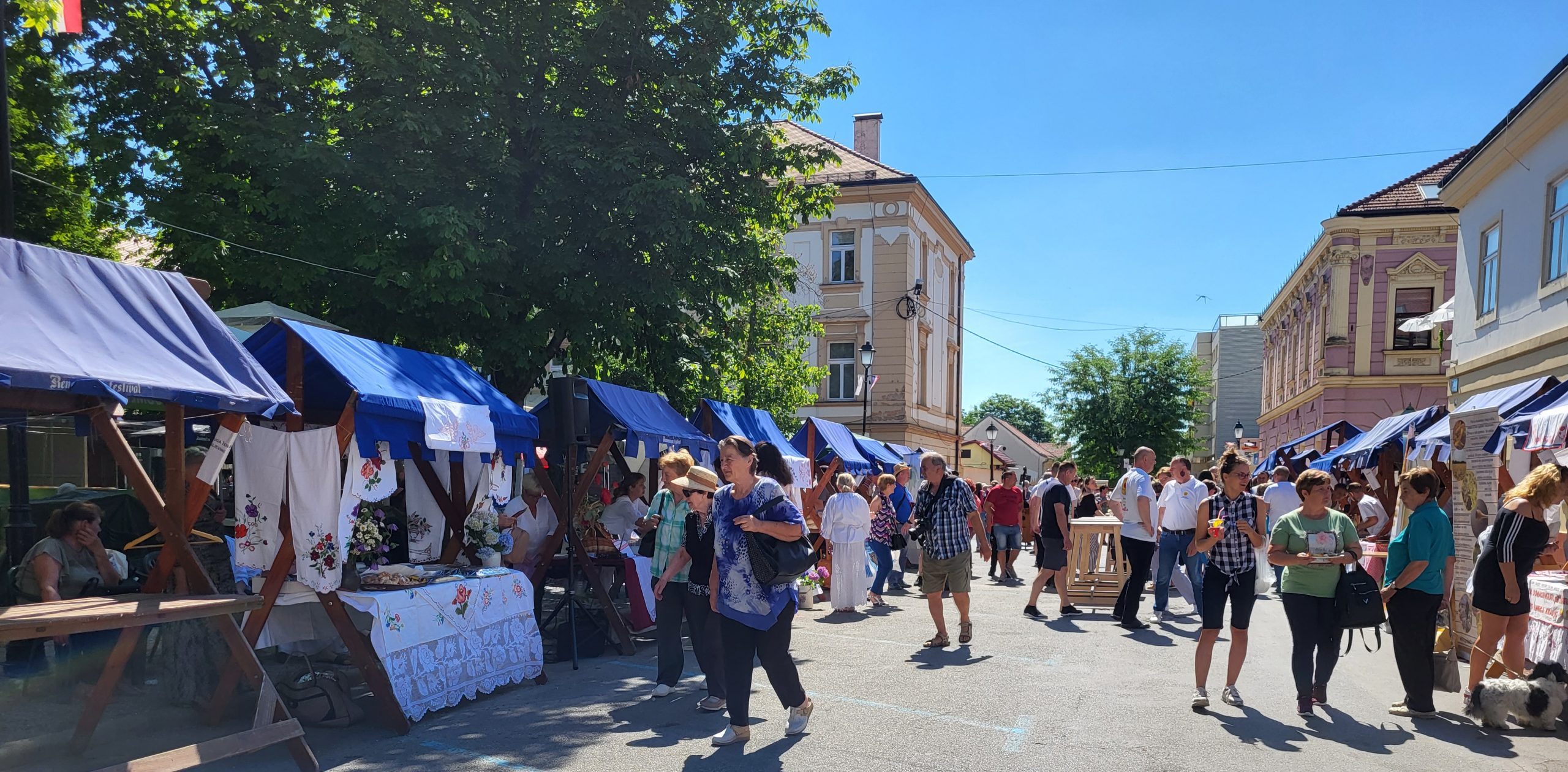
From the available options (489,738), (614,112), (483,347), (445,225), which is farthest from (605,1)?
(489,738)

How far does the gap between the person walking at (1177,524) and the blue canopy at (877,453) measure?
8021 millimetres

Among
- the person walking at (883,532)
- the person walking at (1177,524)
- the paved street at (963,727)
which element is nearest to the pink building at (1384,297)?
the person walking at (883,532)

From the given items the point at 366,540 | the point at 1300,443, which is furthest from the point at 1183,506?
the point at 1300,443

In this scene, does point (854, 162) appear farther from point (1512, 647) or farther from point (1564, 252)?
point (1512, 647)

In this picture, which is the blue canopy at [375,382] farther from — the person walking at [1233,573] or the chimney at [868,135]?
the chimney at [868,135]

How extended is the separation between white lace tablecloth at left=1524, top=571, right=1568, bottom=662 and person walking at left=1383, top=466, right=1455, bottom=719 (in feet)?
3.02

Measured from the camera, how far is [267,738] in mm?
5645

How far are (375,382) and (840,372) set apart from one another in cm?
2888

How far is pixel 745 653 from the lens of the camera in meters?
6.27

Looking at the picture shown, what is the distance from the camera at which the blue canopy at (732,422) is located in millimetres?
14258

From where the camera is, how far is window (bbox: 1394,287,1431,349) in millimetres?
32250

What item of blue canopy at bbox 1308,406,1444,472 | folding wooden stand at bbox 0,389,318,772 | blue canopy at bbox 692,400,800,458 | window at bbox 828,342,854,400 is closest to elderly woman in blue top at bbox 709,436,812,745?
folding wooden stand at bbox 0,389,318,772

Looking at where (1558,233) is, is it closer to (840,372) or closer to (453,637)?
(453,637)

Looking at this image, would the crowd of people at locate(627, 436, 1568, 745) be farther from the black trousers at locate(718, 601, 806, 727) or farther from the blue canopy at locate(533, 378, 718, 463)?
the blue canopy at locate(533, 378, 718, 463)
